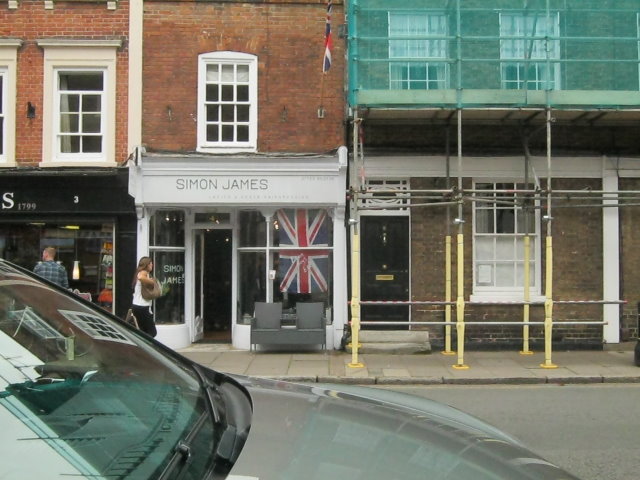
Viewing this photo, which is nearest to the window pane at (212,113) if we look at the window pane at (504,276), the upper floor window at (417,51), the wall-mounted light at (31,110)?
the wall-mounted light at (31,110)

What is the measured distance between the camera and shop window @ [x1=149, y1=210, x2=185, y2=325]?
1214 cm

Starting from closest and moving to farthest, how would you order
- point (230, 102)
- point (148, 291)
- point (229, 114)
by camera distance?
1. point (148, 291)
2. point (230, 102)
3. point (229, 114)

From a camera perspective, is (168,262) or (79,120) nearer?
(79,120)

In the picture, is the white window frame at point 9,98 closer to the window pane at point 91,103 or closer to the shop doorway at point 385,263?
the window pane at point 91,103

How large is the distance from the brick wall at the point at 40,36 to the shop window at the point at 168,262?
146 centimetres

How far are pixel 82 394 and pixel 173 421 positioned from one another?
0.30m

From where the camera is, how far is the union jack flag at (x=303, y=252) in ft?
39.6

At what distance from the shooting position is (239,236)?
1239cm

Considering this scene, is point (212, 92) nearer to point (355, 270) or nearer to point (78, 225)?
point (78, 225)

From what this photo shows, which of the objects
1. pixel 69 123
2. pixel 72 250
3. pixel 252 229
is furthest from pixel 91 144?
pixel 252 229

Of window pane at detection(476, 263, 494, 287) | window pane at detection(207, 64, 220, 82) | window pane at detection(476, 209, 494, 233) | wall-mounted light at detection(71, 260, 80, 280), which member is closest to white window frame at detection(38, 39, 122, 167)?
window pane at detection(207, 64, 220, 82)

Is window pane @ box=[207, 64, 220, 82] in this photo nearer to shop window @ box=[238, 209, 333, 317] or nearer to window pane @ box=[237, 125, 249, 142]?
window pane @ box=[237, 125, 249, 142]

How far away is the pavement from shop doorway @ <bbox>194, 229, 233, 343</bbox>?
2.37 feet

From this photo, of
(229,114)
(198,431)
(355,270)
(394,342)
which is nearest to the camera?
(198,431)
